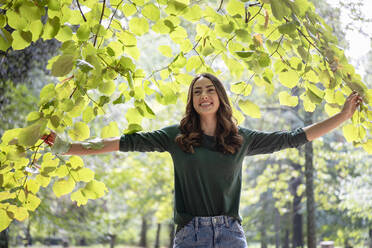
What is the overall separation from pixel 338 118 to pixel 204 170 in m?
0.54

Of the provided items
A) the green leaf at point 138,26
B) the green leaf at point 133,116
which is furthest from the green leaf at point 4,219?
the green leaf at point 138,26

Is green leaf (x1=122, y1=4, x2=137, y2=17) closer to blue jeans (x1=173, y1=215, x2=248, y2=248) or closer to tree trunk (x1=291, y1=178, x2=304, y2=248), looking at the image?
blue jeans (x1=173, y1=215, x2=248, y2=248)

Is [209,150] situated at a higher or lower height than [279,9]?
lower

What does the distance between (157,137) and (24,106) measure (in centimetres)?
311

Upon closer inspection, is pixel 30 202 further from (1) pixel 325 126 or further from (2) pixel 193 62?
(1) pixel 325 126

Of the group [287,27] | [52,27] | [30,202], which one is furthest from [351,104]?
[30,202]

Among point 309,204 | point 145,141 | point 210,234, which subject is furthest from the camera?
point 309,204

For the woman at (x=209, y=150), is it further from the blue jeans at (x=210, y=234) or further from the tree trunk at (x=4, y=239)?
the tree trunk at (x=4, y=239)

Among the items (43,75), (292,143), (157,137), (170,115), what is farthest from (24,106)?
(292,143)

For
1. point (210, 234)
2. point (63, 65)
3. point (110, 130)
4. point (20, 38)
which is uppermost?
point (20, 38)

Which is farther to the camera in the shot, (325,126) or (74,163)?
(325,126)

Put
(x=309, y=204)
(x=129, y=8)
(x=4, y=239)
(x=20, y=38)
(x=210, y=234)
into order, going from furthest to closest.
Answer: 1. (x=309, y=204)
2. (x=4, y=239)
3. (x=210, y=234)
4. (x=129, y=8)
5. (x=20, y=38)

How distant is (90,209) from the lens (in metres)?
6.34

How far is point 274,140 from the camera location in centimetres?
175
